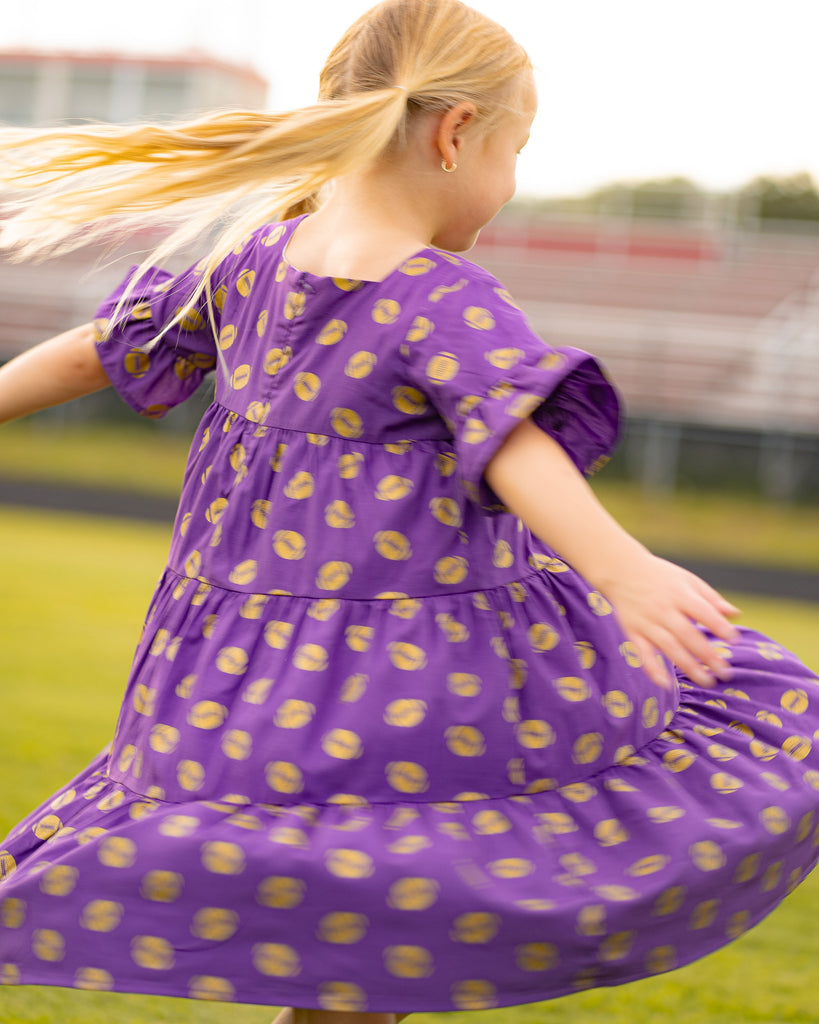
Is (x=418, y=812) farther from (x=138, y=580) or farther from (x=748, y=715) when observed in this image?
(x=138, y=580)

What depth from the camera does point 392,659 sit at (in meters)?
1.23

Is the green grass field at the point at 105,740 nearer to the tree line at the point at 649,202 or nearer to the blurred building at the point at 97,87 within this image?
the blurred building at the point at 97,87

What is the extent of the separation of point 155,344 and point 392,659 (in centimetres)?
60

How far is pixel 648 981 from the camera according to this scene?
209cm

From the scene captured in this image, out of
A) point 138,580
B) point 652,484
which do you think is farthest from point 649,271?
point 138,580

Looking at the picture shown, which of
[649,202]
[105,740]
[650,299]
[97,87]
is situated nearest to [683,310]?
[650,299]

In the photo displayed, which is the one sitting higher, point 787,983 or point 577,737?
point 577,737

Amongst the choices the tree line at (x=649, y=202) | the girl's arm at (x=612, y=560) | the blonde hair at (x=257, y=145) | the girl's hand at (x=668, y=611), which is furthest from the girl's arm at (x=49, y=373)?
the tree line at (x=649, y=202)

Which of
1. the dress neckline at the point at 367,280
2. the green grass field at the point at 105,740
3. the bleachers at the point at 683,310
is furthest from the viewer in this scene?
the bleachers at the point at 683,310

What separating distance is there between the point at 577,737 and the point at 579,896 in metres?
0.18

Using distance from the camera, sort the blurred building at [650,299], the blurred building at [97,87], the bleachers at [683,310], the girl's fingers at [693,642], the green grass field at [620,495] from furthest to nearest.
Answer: the blurred building at [97,87]
the bleachers at [683,310]
the blurred building at [650,299]
the green grass field at [620,495]
the girl's fingers at [693,642]

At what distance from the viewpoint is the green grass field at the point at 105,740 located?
195cm

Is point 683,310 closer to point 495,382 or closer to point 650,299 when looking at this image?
point 650,299

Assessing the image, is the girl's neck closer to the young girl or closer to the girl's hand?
the young girl
